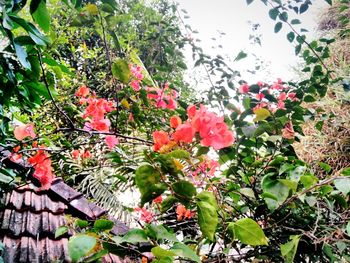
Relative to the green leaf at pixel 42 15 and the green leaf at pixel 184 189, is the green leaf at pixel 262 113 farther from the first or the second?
the green leaf at pixel 42 15

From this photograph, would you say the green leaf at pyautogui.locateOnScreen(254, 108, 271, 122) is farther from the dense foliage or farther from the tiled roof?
the tiled roof

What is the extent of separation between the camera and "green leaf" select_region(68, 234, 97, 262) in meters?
0.56

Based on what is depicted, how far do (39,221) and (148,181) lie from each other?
1351 millimetres

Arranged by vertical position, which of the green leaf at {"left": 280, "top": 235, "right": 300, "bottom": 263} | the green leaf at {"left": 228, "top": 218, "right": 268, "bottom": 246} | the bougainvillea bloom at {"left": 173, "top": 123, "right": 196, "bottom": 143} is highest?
the bougainvillea bloom at {"left": 173, "top": 123, "right": 196, "bottom": 143}

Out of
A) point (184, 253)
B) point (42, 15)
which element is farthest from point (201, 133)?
point (42, 15)

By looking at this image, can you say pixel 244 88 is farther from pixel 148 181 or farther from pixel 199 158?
pixel 148 181

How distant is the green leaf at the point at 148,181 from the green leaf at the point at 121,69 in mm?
394

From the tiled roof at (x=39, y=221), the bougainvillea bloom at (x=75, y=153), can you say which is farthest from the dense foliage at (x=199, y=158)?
the bougainvillea bloom at (x=75, y=153)

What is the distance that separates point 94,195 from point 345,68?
305cm

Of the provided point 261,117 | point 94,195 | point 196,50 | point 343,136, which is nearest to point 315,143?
point 343,136

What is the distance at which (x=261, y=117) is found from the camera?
88 centimetres

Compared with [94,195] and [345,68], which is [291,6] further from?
[94,195]

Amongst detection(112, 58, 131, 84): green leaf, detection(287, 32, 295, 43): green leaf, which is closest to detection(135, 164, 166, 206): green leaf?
detection(112, 58, 131, 84): green leaf

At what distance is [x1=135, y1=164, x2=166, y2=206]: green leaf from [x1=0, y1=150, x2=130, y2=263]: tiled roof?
2.69ft
